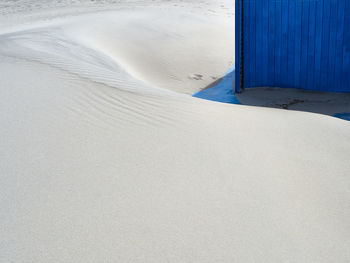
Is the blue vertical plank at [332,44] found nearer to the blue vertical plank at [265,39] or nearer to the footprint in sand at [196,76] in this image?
the blue vertical plank at [265,39]

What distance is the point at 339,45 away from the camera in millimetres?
6871

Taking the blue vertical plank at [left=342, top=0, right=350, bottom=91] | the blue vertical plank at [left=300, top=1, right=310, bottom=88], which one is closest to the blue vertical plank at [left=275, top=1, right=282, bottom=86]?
the blue vertical plank at [left=300, top=1, right=310, bottom=88]

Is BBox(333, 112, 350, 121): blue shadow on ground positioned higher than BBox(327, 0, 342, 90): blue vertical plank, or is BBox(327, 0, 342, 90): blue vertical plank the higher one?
BBox(327, 0, 342, 90): blue vertical plank

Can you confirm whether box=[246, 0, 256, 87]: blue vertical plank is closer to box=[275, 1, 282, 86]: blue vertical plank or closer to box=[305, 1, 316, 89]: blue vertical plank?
box=[275, 1, 282, 86]: blue vertical plank

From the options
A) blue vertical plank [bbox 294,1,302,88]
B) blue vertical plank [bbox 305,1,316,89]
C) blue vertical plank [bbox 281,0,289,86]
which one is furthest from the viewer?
blue vertical plank [bbox 281,0,289,86]

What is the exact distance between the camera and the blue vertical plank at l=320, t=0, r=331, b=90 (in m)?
6.79

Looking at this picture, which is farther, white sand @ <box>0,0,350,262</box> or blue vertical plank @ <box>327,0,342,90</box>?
blue vertical plank @ <box>327,0,342,90</box>

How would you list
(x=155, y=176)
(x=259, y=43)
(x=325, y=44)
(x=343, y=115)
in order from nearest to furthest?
(x=155, y=176)
(x=343, y=115)
(x=325, y=44)
(x=259, y=43)

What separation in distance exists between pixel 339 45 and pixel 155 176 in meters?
5.08

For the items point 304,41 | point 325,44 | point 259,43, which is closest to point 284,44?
point 304,41

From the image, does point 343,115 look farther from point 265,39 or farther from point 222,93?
point 222,93

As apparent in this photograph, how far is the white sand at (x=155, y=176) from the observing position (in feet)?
8.18

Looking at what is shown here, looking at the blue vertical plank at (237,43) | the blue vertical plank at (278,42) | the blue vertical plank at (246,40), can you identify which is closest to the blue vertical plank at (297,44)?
the blue vertical plank at (278,42)

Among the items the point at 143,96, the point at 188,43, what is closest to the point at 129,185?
the point at 143,96
